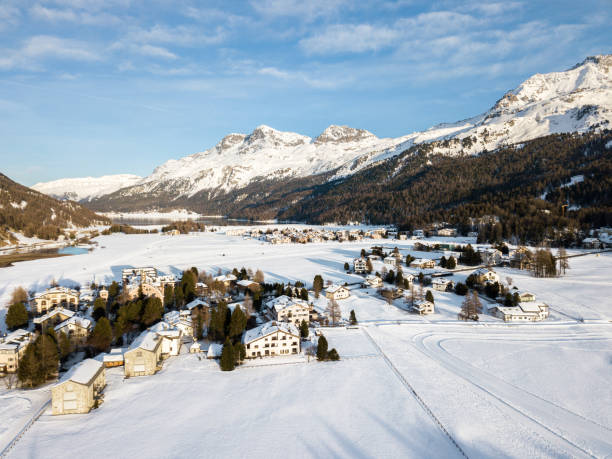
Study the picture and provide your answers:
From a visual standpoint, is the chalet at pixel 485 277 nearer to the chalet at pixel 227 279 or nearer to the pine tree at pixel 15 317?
the chalet at pixel 227 279

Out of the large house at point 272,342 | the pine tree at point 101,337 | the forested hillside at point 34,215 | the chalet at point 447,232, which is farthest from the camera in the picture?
the forested hillside at point 34,215

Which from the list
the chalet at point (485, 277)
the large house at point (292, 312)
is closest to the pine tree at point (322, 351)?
the large house at point (292, 312)

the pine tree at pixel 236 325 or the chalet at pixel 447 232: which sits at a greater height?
the chalet at pixel 447 232

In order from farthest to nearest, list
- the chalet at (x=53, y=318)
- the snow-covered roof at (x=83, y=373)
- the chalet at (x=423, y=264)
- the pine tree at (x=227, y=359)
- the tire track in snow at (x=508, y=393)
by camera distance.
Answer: the chalet at (x=423, y=264) → the chalet at (x=53, y=318) → the pine tree at (x=227, y=359) → the snow-covered roof at (x=83, y=373) → the tire track in snow at (x=508, y=393)

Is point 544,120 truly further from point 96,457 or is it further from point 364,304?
point 96,457

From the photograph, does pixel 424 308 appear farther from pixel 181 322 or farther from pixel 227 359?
pixel 181 322

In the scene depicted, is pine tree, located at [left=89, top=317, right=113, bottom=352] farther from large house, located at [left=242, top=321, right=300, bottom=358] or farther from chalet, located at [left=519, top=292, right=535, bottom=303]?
chalet, located at [left=519, top=292, right=535, bottom=303]

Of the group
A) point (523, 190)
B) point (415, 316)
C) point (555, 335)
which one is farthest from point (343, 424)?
point (523, 190)
